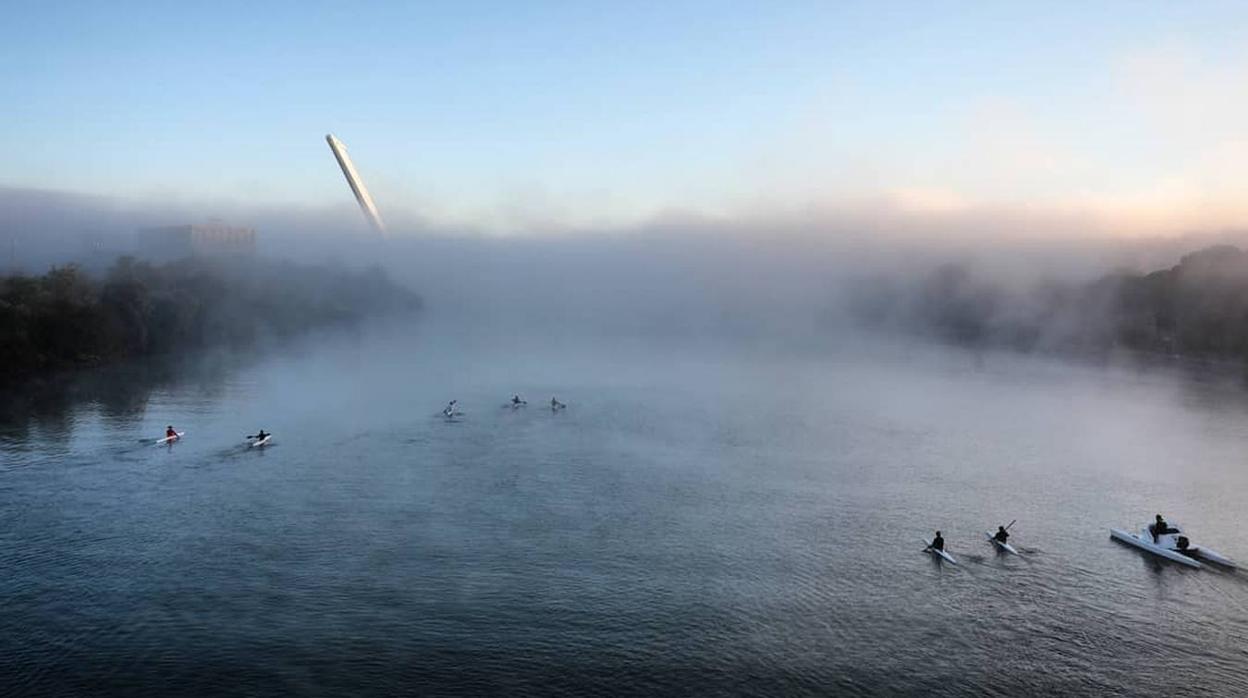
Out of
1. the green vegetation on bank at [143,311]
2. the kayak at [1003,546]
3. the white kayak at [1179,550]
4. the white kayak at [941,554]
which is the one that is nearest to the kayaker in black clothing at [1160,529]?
the white kayak at [1179,550]

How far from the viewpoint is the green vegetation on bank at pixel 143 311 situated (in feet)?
221

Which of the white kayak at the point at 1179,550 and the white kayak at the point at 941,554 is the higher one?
the white kayak at the point at 1179,550

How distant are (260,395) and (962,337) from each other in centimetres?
13140

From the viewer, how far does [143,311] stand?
8294 cm

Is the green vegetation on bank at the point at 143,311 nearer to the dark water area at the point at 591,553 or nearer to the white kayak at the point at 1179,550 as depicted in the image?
the dark water area at the point at 591,553

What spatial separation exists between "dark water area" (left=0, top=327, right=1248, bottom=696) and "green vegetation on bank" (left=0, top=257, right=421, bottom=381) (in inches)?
470

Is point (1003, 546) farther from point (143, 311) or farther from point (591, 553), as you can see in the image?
point (143, 311)

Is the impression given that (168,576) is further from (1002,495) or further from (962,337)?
(962,337)

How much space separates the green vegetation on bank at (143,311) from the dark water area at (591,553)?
1193 centimetres

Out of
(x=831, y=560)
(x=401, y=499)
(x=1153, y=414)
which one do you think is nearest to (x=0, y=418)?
(x=401, y=499)

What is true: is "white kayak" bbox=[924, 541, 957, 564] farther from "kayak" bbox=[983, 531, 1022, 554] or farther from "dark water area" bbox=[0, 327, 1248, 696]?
"kayak" bbox=[983, 531, 1022, 554]

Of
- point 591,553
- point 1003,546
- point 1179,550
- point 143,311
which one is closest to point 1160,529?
point 1179,550

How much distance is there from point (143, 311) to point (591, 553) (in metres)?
71.2

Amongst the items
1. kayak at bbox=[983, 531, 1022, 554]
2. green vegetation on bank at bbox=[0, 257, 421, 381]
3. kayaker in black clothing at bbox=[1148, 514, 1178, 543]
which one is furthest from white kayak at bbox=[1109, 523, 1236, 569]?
green vegetation on bank at bbox=[0, 257, 421, 381]
